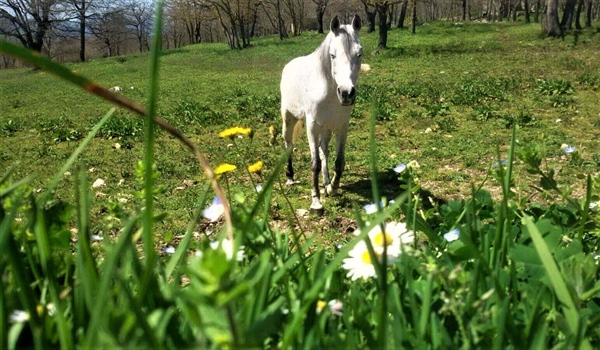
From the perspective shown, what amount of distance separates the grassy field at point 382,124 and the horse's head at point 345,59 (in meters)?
0.47

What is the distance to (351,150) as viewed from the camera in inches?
283

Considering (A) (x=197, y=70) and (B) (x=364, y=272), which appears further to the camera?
(A) (x=197, y=70)

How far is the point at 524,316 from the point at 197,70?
22.4 m

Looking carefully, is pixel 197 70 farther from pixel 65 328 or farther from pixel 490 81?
pixel 65 328

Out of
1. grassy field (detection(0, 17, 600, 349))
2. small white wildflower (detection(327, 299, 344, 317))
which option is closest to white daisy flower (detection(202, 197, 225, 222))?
grassy field (detection(0, 17, 600, 349))

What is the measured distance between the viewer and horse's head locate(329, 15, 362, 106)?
437cm

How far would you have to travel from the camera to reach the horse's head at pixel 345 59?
4371mm

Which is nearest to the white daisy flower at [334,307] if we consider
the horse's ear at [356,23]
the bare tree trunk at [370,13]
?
the horse's ear at [356,23]

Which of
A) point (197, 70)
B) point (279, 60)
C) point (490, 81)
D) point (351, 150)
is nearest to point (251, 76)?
point (197, 70)

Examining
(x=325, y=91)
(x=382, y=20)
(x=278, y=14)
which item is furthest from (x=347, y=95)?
(x=278, y=14)

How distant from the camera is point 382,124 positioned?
8664 mm

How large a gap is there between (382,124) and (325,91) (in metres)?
3.89

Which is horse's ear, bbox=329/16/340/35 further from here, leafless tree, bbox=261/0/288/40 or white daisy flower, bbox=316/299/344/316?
leafless tree, bbox=261/0/288/40

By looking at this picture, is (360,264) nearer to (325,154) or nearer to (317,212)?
(317,212)
